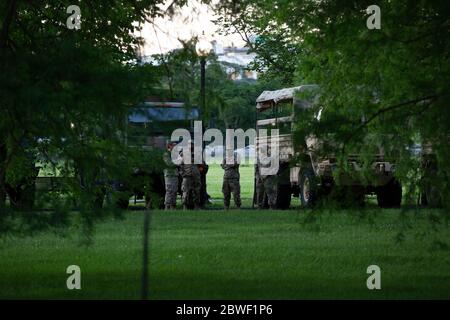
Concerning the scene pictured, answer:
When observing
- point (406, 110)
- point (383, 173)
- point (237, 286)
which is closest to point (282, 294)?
point (237, 286)

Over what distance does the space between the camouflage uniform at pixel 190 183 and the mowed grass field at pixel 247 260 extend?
21.1ft

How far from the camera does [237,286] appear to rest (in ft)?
47.4

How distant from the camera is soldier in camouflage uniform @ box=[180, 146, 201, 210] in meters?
31.1

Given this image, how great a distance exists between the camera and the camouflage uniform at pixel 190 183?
3106 centimetres

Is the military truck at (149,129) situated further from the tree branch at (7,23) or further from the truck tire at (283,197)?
the truck tire at (283,197)

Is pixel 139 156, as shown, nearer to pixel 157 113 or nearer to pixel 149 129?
pixel 149 129

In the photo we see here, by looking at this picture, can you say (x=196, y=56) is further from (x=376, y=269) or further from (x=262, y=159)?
(x=262, y=159)

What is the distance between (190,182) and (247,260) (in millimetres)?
13522

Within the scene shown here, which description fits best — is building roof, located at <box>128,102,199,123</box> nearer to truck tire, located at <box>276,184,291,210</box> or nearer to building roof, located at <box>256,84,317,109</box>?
building roof, located at <box>256,84,317,109</box>

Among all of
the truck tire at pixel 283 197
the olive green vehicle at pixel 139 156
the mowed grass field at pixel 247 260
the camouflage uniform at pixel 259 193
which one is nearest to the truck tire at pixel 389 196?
the truck tire at pixel 283 197

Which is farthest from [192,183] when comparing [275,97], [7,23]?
[7,23]

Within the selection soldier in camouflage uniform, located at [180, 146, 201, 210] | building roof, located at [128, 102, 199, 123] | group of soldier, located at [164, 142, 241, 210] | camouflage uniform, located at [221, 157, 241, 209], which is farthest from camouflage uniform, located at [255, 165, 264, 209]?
building roof, located at [128, 102, 199, 123]

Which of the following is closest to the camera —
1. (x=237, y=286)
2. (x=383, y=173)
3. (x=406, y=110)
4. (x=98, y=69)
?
(x=98, y=69)

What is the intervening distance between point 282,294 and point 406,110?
3.15 m
